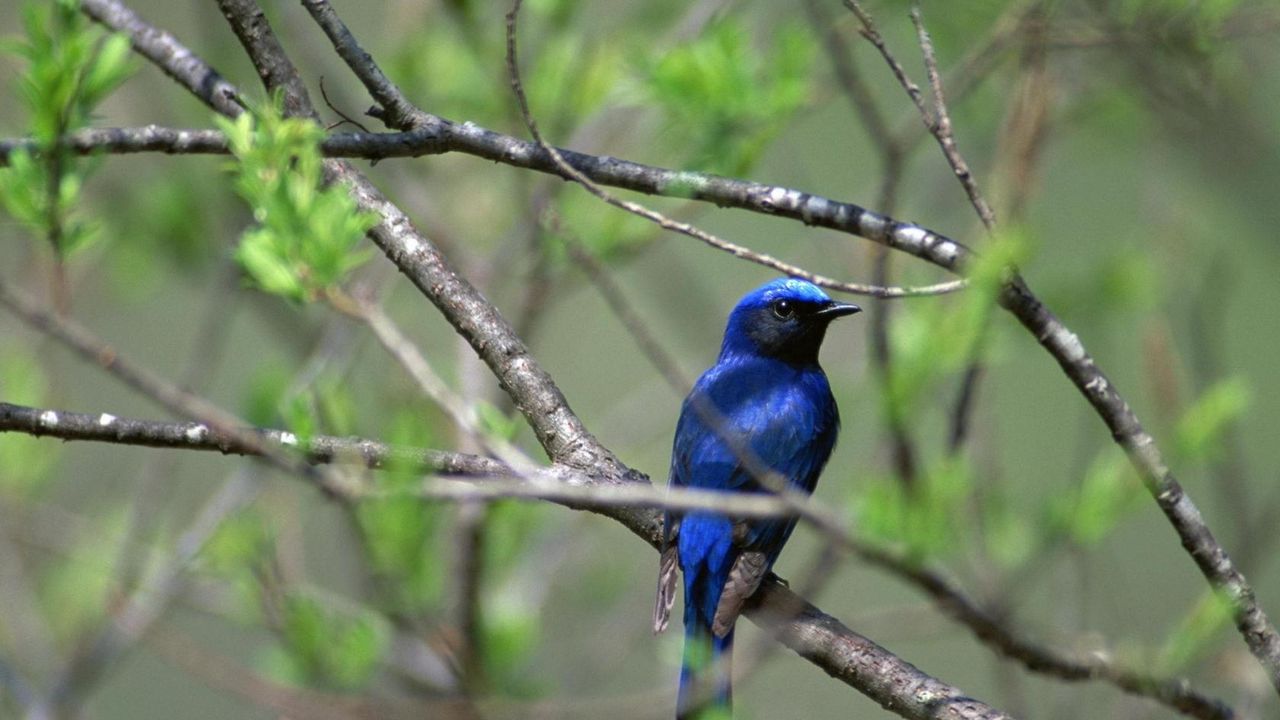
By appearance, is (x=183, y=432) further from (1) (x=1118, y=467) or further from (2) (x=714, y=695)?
(1) (x=1118, y=467)

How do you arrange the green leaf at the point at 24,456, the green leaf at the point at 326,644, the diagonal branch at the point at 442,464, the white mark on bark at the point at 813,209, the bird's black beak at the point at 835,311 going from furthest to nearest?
the green leaf at the point at 24,456
the bird's black beak at the point at 835,311
the green leaf at the point at 326,644
the white mark on bark at the point at 813,209
the diagonal branch at the point at 442,464

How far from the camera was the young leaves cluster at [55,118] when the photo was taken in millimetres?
2660

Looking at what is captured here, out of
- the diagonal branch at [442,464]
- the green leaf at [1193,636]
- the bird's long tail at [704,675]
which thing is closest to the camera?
the diagonal branch at [442,464]

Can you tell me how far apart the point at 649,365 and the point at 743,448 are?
6053mm

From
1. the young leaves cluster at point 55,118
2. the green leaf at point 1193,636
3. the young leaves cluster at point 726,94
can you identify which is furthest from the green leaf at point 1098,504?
the young leaves cluster at point 55,118

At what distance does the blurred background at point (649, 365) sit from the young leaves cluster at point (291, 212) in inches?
7.4

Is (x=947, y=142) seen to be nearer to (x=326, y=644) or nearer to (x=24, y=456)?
(x=326, y=644)

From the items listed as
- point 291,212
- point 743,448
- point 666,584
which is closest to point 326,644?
point 666,584

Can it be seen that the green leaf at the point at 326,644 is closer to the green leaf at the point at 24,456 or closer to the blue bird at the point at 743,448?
the blue bird at the point at 743,448

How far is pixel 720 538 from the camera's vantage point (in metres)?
3.55

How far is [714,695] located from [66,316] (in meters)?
1.73

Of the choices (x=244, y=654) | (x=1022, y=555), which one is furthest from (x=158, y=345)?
(x=1022, y=555)

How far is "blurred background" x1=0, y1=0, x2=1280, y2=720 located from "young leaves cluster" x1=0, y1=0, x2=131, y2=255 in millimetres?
19

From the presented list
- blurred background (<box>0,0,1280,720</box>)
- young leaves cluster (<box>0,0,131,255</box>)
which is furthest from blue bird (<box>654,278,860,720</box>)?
young leaves cluster (<box>0,0,131,255</box>)
